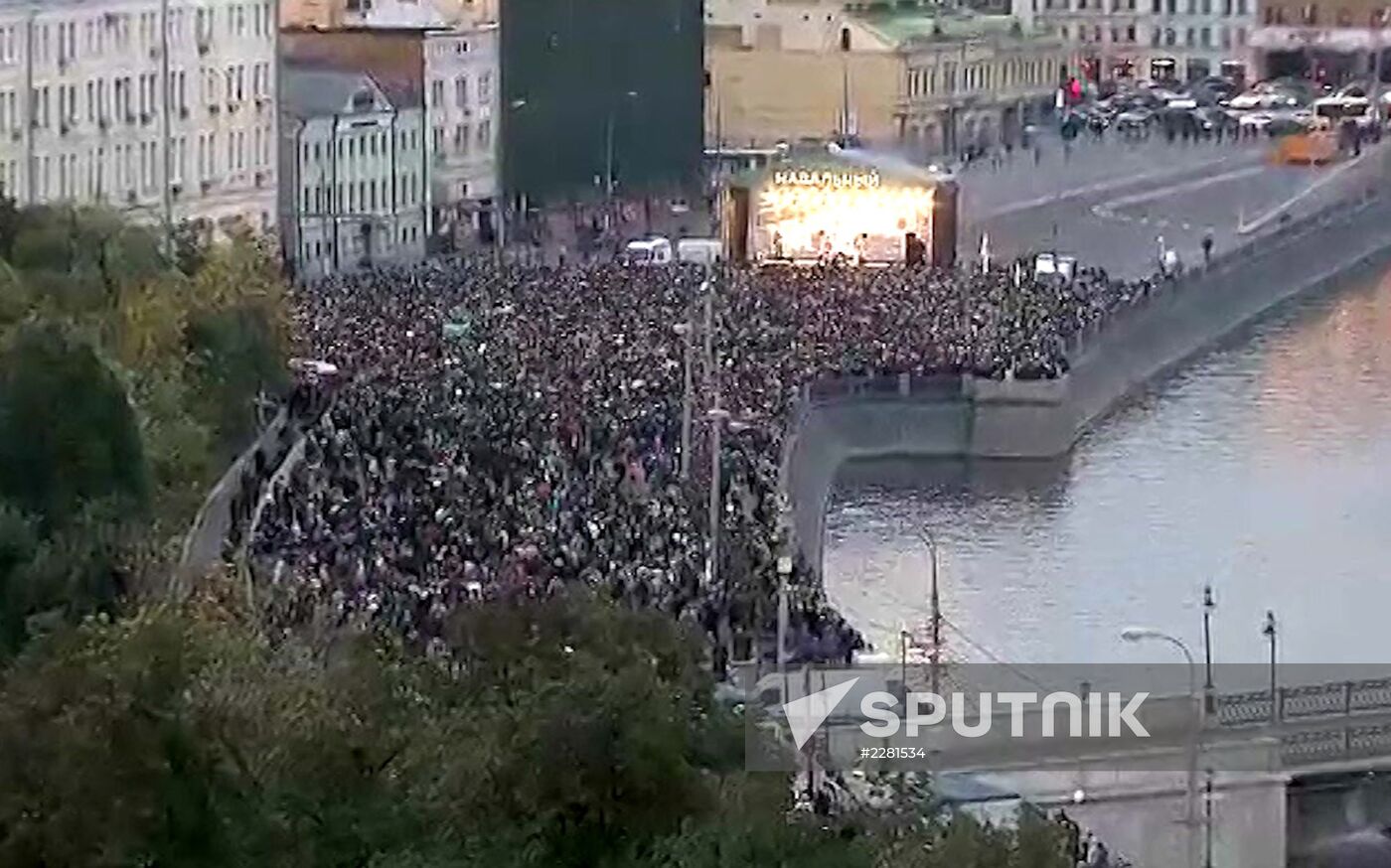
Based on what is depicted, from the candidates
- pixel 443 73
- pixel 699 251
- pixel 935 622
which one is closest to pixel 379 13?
pixel 443 73

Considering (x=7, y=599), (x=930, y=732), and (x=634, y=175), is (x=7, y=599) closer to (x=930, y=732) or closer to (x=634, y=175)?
(x=930, y=732)

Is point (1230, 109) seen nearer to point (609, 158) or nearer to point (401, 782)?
point (609, 158)

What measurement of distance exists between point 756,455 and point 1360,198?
25.3 metres

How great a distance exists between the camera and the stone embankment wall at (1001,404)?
29828 millimetres

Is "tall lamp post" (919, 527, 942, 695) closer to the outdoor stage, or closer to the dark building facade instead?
the outdoor stage

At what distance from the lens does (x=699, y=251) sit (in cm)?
3812

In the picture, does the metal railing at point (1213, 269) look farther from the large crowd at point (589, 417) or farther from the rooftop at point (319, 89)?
the rooftop at point (319, 89)

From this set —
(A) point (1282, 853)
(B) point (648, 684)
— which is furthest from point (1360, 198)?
(B) point (648, 684)

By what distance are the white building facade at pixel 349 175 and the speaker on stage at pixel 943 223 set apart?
3914 millimetres

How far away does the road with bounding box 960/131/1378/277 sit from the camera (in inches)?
1775

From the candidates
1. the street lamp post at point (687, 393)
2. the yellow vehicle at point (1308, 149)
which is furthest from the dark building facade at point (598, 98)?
the street lamp post at point (687, 393)

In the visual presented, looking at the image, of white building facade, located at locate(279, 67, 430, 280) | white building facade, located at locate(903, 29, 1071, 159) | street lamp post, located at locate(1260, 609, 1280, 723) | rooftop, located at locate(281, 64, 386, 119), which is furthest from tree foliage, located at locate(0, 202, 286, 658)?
white building facade, located at locate(903, 29, 1071, 159)

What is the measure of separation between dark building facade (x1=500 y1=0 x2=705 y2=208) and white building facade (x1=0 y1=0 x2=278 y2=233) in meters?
5.70

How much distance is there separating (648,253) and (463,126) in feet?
15.8
